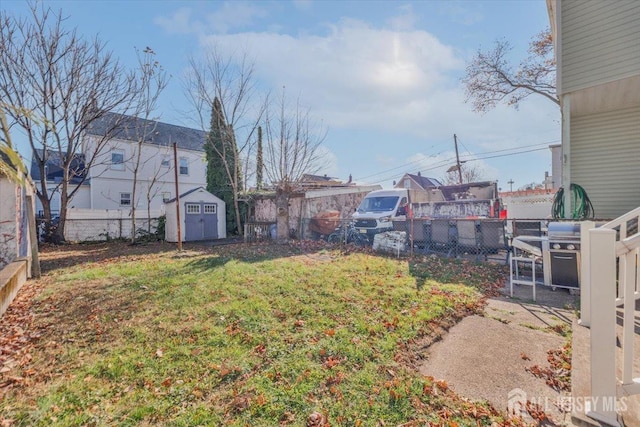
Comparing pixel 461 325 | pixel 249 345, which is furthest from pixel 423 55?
pixel 249 345

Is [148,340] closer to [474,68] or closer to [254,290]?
[254,290]

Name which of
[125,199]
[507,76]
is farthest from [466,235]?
[125,199]

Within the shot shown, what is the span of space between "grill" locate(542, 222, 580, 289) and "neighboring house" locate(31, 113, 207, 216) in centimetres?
1921

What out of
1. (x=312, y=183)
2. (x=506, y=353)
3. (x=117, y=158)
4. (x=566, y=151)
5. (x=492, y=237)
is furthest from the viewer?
(x=117, y=158)

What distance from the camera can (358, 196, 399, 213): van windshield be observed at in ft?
39.5

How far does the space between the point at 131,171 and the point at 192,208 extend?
10192 millimetres

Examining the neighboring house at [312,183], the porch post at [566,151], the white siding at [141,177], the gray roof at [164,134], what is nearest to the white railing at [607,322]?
the porch post at [566,151]

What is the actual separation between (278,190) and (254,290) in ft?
26.2

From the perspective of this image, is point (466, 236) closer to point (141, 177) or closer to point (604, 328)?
point (604, 328)

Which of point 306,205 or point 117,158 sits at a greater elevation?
point 117,158

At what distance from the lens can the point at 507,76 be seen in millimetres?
14266

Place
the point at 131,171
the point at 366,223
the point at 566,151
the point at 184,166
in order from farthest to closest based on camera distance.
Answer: the point at 184,166, the point at 131,171, the point at 366,223, the point at 566,151

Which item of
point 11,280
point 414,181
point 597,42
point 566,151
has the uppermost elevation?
point 597,42

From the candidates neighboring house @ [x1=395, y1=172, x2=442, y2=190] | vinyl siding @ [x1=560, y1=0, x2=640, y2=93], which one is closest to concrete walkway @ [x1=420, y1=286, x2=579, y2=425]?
vinyl siding @ [x1=560, y1=0, x2=640, y2=93]
